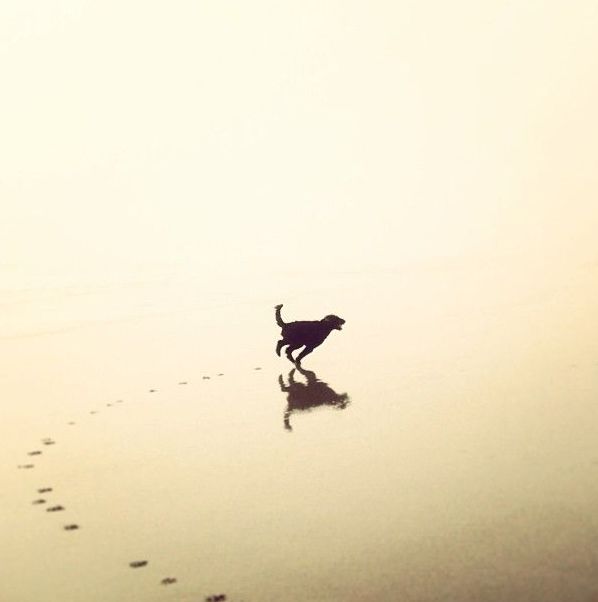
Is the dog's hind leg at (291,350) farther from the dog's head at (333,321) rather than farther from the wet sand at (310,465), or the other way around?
the dog's head at (333,321)

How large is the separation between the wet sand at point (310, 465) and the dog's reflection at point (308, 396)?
4cm

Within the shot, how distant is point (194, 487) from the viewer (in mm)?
6230

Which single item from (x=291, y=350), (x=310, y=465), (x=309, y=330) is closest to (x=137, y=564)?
(x=310, y=465)

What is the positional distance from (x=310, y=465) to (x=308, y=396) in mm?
2187

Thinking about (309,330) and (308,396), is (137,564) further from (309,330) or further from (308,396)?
(309,330)

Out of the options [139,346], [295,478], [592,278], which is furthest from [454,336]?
[592,278]

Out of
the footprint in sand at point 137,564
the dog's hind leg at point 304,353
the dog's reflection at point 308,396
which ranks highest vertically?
the dog's hind leg at point 304,353

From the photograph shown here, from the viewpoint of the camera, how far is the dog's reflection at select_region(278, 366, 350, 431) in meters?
8.20

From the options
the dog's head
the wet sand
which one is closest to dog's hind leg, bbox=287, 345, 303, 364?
the wet sand

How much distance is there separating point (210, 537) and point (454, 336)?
22.1 ft

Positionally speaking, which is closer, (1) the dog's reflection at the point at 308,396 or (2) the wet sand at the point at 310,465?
(2) the wet sand at the point at 310,465

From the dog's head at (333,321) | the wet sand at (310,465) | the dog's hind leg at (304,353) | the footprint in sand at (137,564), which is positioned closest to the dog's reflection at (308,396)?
the wet sand at (310,465)

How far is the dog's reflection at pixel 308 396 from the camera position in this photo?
26.9 feet

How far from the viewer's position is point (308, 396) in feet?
28.4
